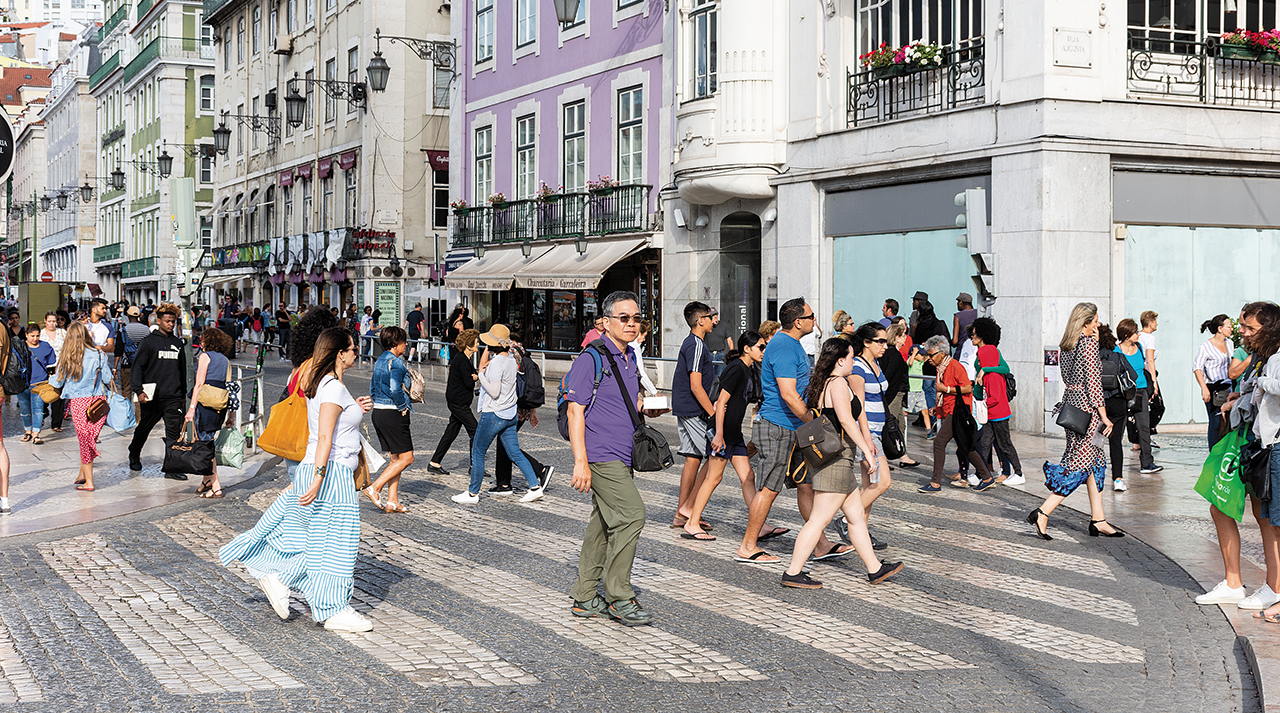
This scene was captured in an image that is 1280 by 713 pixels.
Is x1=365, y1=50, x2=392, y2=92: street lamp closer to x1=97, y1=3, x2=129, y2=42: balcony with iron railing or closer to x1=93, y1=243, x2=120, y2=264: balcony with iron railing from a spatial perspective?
x1=97, y1=3, x2=129, y2=42: balcony with iron railing

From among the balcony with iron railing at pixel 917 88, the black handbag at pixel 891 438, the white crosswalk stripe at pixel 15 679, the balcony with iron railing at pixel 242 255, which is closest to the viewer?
the white crosswalk stripe at pixel 15 679

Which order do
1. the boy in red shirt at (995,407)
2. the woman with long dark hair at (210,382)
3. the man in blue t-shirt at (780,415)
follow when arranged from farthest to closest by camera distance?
the boy in red shirt at (995,407)
the woman with long dark hair at (210,382)
the man in blue t-shirt at (780,415)

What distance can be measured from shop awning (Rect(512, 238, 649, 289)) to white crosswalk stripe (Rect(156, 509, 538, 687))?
64.2 ft

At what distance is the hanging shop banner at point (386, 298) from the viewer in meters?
42.8

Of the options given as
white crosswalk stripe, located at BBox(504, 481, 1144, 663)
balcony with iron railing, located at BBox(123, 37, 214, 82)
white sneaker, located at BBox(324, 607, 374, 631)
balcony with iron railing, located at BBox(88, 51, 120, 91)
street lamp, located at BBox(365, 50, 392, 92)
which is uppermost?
balcony with iron railing, located at BBox(88, 51, 120, 91)

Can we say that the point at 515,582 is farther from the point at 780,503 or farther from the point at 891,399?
the point at 891,399

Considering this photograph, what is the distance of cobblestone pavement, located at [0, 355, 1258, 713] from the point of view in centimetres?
608

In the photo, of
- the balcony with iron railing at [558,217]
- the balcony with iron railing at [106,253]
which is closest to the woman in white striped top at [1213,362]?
the balcony with iron railing at [558,217]

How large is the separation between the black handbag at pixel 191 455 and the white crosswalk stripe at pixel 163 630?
2531mm

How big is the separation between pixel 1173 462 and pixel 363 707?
11.6 meters

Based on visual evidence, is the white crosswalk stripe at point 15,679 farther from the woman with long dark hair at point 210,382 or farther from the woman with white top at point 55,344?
the woman with white top at point 55,344

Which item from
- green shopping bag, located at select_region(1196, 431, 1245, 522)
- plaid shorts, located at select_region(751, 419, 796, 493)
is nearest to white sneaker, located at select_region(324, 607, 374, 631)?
plaid shorts, located at select_region(751, 419, 796, 493)

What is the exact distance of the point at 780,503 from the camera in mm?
12227

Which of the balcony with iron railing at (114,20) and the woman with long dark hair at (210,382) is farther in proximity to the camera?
the balcony with iron railing at (114,20)
